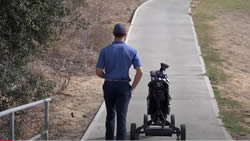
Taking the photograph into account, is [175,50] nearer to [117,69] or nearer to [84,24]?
[84,24]

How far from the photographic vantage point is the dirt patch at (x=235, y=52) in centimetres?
1588

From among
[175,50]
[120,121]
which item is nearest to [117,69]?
[120,121]

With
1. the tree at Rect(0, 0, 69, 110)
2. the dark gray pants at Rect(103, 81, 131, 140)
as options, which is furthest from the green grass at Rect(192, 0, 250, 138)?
the tree at Rect(0, 0, 69, 110)

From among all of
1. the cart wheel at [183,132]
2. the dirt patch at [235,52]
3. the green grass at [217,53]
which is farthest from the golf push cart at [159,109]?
the green grass at [217,53]

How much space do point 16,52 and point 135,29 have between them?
64.8ft

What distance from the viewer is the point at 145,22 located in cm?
3478

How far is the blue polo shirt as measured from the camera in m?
8.08

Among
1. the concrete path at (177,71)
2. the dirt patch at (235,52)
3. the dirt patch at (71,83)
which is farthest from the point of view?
the dirt patch at (235,52)

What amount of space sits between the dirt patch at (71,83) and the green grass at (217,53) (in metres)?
3.10

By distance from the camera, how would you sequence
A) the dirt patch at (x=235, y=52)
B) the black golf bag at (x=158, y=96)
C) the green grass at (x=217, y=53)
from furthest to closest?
the dirt patch at (x=235, y=52)
the green grass at (x=217, y=53)
the black golf bag at (x=158, y=96)

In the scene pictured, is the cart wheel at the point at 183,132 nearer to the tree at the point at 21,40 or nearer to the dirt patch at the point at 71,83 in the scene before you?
the dirt patch at the point at 71,83

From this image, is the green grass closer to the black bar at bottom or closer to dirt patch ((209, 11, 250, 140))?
dirt patch ((209, 11, 250, 140))

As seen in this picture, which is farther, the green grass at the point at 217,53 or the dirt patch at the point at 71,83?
the green grass at the point at 217,53

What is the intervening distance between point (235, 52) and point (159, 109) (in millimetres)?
17213
